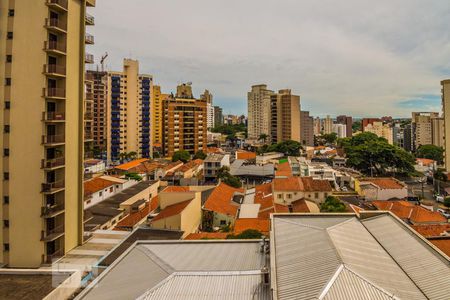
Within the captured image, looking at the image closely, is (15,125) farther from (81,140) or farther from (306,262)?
(306,262)

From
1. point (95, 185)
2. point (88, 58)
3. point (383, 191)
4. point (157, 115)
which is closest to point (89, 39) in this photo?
point (88, 58)

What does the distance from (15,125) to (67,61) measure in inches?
→ 180

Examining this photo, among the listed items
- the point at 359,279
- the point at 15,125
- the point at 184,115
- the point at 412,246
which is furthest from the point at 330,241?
the point at 184,115

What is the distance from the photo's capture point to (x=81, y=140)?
19938 mm

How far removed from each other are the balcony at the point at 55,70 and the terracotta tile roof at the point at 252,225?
16.7 meters

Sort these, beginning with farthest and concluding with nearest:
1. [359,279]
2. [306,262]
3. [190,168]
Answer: [190,168]
[306,262]
[359,279]

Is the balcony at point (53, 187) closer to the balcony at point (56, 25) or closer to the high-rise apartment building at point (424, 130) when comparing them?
the balcony at point (56, 25)

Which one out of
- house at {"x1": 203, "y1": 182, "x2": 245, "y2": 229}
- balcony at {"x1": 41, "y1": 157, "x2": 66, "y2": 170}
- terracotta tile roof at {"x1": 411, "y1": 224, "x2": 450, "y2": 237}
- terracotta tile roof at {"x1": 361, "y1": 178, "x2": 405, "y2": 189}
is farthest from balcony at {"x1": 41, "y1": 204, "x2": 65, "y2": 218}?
terracotta tile roof at {"x1": 361, "y1": 178, "x2": 405, "y2": 189}

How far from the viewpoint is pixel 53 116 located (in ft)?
58.6

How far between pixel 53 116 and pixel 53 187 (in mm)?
3958

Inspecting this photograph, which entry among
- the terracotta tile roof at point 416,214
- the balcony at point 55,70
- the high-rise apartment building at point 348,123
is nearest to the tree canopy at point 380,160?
the terracotta tile roof at point 416,214

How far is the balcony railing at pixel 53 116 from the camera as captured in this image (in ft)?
57.3

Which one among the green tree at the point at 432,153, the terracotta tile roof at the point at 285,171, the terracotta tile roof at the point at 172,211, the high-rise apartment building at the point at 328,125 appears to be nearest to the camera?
the terracotta tile roof at the point at 172,211

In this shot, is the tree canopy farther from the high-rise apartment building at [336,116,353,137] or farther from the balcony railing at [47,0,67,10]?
the high-rise apartment building at [336,116,353,137]
